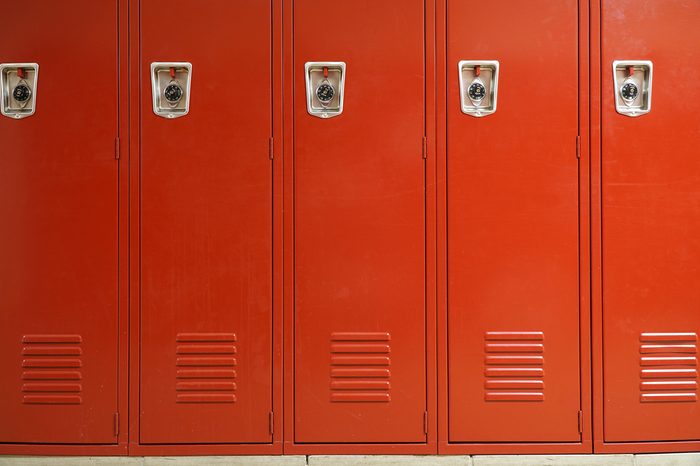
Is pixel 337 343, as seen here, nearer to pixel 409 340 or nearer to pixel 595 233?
pixel 409 340

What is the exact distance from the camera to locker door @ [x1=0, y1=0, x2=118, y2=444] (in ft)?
8.72

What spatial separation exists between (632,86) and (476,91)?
2.47 feet

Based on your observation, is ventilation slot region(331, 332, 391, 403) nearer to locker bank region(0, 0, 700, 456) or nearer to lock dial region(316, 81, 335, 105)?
locker bank region(0, 0, 700, 456)

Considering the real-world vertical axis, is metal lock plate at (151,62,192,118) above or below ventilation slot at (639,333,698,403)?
above

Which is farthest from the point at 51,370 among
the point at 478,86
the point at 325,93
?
the point at 478,86

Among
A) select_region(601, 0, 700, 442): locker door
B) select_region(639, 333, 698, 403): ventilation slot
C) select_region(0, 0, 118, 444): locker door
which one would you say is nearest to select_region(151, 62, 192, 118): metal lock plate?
select_region(0, 0, 118, 444): locker door

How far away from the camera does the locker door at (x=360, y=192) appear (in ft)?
8.77

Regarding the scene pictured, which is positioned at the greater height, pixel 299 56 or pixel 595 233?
pixel 299 56

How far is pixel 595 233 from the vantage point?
8.77 feet

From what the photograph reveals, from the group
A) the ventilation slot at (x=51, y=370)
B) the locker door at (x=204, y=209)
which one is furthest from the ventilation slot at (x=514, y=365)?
the ventilation slot at (x=51, y=370)

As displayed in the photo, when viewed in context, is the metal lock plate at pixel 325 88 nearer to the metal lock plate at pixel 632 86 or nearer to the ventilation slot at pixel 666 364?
the metal lock plate at pixel 632 86

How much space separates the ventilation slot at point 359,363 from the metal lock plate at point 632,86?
159 centimetres

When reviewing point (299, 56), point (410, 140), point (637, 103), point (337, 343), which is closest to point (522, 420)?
point (337, 343)

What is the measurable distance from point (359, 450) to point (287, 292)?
83 centimetres
